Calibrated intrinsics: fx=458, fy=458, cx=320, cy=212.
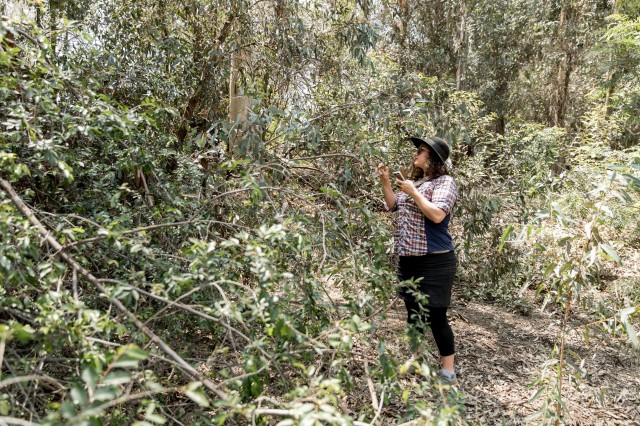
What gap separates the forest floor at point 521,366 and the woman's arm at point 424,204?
2.33 feet

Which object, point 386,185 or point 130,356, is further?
point 386,185

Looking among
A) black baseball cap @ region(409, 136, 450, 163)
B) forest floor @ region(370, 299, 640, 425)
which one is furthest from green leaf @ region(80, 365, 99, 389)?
black baseball cap @ region(409, 136, 450, 163)

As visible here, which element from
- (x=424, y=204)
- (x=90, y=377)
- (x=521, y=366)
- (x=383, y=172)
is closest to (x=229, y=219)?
(x=383, y=172)

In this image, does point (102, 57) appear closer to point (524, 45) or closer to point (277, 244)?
point (277, 244)

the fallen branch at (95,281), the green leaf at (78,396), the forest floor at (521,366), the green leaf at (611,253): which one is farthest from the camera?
the forest floor at (521,366)

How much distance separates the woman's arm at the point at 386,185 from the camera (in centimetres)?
292

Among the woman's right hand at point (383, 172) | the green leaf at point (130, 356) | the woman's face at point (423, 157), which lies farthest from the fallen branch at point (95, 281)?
the woman's face at point (423, 157)

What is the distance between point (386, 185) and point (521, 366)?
6.84ft

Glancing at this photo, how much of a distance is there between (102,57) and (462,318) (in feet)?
13.4

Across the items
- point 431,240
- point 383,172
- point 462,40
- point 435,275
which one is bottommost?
point 435,275

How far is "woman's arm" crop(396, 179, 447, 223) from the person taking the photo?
2.70 m

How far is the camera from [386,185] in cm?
301

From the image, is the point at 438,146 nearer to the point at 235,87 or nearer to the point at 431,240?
the point at 431,240

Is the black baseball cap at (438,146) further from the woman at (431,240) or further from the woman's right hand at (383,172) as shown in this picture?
the woman's right hand at (383,172)
